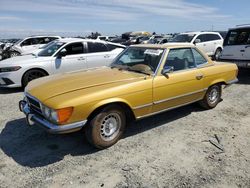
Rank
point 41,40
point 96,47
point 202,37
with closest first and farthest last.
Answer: point 96,47, point 202,37, point 41,40

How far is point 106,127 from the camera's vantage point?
4.14m

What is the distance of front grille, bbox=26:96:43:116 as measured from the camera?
3971 mm

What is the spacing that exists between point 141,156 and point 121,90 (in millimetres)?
1071

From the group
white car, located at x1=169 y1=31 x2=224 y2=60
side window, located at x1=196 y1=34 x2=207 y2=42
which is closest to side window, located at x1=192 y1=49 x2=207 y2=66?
white car, located at x1=169 y1=31 x2=224 y2=60

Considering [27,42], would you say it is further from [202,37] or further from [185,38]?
[202,37]

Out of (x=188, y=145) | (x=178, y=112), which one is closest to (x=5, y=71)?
(x=178, y=112)

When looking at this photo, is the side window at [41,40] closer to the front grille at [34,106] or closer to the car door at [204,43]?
the car door at [204,43]

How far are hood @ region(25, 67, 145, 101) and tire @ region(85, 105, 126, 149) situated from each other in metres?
0.44

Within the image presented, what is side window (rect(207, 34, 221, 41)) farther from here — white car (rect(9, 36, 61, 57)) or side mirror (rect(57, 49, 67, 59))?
white car (rect(9, 36, 61, 57))

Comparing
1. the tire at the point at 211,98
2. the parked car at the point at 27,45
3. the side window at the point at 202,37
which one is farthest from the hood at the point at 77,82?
the parked car at the point at 27,45

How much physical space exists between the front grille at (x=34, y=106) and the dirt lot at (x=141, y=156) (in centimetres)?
62

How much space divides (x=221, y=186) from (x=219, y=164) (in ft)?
1.73

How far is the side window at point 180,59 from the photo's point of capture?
16.2ft

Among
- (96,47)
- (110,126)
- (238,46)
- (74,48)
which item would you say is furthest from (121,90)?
(238,46)
